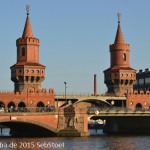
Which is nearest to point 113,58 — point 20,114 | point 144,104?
point 144,104

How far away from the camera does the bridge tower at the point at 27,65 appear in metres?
125

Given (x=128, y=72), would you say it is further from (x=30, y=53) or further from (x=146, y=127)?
(x=30, y=53)

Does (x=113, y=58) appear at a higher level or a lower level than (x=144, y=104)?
higher

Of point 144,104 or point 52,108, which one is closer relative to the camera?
point 52,108

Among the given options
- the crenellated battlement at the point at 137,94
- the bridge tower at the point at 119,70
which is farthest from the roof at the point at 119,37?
the crenellated battlement at the point at 137,94

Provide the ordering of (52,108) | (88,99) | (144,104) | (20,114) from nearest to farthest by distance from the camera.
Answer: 1. (20,114)
2. (52,108)
3. (88,99)
4. (144,104)

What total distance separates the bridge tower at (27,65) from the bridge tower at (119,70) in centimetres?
2063

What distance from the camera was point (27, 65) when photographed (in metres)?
125

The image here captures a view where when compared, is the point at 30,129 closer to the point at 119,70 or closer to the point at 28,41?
the point at 28,41

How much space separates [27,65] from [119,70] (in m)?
25.4

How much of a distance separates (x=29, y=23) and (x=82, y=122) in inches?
1398

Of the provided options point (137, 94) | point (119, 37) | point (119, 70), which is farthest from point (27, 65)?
point (137, 94)

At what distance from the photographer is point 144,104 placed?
134125mm

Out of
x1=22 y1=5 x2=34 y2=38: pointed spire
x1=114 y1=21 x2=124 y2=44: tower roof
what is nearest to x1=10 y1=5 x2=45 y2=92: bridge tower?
x1=22 y1=5 x2=34 y2=38: pointed spire
